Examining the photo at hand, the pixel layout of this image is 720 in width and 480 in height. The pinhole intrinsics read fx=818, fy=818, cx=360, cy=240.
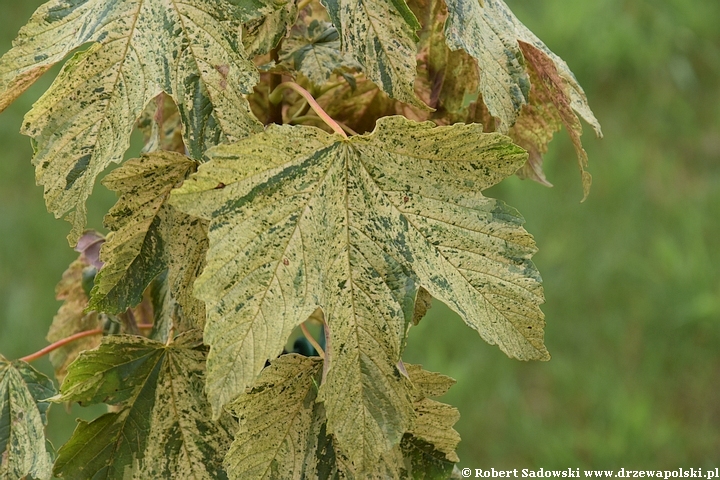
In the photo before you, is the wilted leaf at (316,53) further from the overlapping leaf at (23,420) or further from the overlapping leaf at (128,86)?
the overlapping leaf at (23,420)

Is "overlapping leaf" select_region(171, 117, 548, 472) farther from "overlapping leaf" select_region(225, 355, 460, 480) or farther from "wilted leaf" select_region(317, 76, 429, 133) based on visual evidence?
"wilted leaf" select_region(317, 76, 429, 133)

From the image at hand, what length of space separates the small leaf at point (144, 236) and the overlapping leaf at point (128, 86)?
0.06 metres

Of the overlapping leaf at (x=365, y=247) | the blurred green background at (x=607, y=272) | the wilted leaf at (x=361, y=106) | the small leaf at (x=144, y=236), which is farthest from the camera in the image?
the blurred green background at (x=607, y=272)

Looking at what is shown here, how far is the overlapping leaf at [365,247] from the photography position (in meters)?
0.55

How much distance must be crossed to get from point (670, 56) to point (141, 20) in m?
2.57

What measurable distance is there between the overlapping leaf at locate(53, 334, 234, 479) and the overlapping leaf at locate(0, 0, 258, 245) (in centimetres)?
15

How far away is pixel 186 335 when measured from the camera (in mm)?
706

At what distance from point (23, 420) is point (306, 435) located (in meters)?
0.27

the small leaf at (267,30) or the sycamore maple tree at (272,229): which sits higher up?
the small leaf at (267,30)

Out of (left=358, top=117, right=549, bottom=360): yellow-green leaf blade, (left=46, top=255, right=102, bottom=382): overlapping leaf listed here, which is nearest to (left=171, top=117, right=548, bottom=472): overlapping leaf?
(left=358, top=117, right=549, bottom=360): yellow-green leaf blade

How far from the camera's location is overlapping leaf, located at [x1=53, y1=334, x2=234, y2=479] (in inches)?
26.8

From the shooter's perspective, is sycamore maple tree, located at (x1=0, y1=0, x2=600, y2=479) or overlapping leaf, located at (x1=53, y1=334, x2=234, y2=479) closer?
sycamore maple tree, located at (x1=0, y1=0, x2=600, y2=479)

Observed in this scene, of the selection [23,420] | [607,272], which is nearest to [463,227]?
[23,420]

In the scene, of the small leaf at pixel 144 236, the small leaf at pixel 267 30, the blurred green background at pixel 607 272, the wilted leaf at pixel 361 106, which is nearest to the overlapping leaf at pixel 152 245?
the small leaf at pixel 144 236
